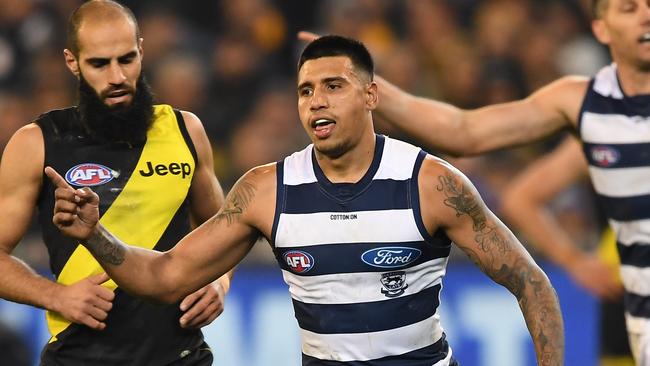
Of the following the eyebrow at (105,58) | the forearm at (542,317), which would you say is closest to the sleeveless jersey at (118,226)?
the eyebrow at (105,58)

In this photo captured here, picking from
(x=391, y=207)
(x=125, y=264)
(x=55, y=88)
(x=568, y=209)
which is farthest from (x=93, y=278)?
(x=55, y=88)

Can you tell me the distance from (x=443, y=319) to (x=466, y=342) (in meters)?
0.20

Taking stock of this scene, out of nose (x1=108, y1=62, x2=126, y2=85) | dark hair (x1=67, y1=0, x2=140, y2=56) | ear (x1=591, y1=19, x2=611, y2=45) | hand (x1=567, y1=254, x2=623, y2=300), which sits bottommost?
hand (x1=567, y1=254, x2=623, y2=300)

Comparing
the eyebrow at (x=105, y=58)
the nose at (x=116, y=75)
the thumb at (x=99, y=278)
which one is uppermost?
the eyebrow at (x=105, y=58)

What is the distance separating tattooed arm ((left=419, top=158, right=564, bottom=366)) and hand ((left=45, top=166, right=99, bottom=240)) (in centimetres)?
116

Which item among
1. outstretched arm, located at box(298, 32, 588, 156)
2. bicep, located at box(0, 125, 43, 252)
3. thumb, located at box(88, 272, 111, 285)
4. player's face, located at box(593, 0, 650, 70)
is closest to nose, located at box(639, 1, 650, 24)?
player's face, located at box(593, 0, 650, 70)

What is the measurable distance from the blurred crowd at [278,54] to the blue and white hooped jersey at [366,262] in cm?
400

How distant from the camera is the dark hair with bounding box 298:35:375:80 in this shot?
15.0ft

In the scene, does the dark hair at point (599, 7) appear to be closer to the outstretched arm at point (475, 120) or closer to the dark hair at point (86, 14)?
the outstretched arm at point (475, 120)

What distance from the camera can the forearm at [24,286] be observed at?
4.69m

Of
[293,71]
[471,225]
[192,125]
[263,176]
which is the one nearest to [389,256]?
[471,225]

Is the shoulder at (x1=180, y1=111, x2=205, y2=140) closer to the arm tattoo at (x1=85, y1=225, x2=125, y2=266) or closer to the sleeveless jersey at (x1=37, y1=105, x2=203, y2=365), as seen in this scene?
the sleeveless jersey at (x1=37, y1=105, x2=203, y2=365)

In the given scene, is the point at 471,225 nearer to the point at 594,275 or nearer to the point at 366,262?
the point at 366,262

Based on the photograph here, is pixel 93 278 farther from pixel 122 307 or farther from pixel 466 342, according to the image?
pixel 466 342
